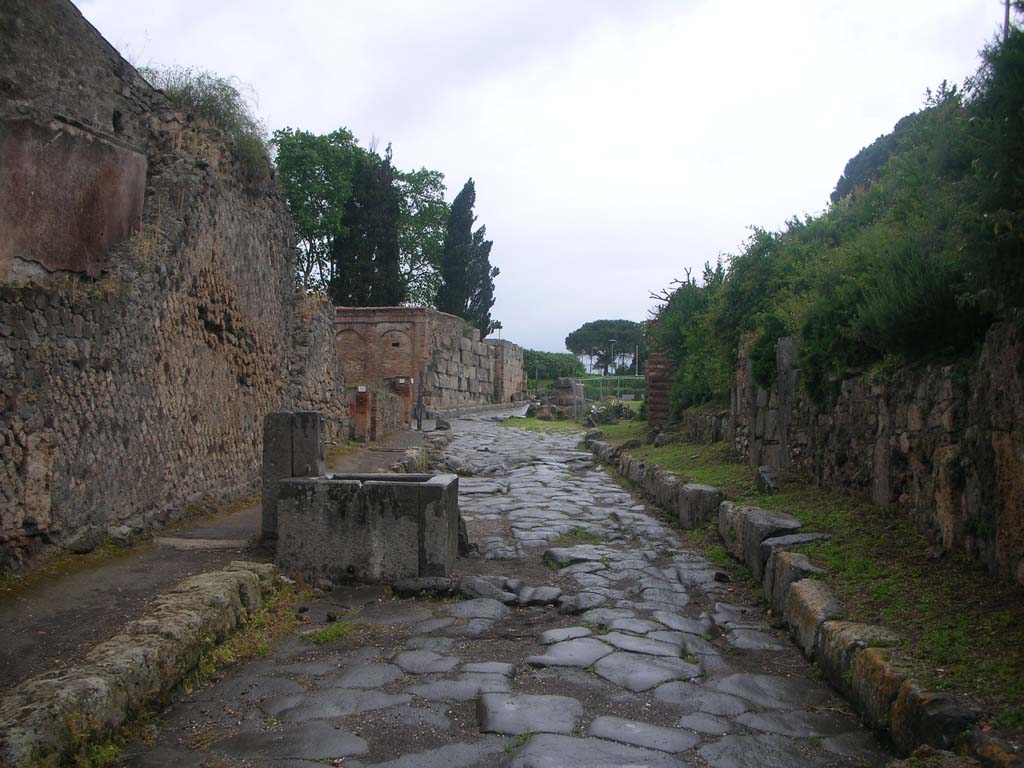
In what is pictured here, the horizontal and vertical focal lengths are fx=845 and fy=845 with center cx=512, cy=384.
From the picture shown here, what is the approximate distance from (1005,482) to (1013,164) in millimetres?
1430

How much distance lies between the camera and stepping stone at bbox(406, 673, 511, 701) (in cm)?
382

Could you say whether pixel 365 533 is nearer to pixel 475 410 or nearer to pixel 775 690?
pixel 775 690

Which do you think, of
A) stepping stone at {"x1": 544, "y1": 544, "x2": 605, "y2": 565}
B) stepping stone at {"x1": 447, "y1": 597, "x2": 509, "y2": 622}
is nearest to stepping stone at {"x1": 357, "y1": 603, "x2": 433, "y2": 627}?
stepping stone at {"x1": 447, "y1": 597, "x2": 509, "y2": 622}

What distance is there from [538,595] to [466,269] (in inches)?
1532

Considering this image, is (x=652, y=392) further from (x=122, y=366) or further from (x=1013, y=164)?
(x=1013, y=164)

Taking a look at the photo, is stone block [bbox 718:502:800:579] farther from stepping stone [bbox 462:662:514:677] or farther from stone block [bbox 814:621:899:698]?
stepping stone [bbox 462:662:514:677]

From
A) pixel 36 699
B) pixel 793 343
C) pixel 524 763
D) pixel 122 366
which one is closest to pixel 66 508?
pixel 122 366

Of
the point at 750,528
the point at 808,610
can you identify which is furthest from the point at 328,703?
the point at 750,528

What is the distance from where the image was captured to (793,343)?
8.80 m

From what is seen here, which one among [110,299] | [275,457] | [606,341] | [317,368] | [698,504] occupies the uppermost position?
[606,341]

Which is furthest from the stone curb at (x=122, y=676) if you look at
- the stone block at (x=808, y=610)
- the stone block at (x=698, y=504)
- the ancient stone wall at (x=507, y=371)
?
the ancient stone wall at (x=507, y=371)

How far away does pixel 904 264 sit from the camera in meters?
5.82

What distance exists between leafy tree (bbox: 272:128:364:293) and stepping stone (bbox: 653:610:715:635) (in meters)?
34.1

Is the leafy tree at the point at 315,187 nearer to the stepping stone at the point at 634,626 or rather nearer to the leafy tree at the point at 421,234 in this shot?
the leafy tree at the point at 421,234
